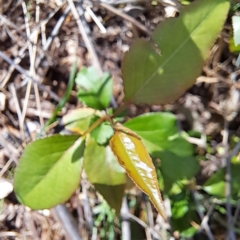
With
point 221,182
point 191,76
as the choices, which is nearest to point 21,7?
point 191,76

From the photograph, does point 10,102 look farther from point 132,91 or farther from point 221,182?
point 221,182

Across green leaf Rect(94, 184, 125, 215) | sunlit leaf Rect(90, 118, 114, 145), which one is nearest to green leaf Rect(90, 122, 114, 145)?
sunlit leaf Rect(90, 118, 114, 145)

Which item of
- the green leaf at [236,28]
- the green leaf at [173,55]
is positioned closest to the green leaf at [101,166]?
the green leaf at [173,55]

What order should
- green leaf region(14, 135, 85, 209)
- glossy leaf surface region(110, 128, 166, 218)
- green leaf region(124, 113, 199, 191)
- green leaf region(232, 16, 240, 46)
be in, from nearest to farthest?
glossy leaf surface region(110, 128, 166, 218) < green leaf region(232, 16, 240, 46) < green leaf region(14, 135, 85, 209) < green leaf region(124, 113, 199, 191)

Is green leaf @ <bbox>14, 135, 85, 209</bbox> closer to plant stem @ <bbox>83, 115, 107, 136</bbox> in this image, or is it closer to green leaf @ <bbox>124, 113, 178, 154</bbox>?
plant stem @ <bbox>83, 115, 107, 136</bbox>

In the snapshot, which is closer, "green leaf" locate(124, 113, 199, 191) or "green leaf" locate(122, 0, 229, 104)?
"green leaf" locate(122, 0, 229, 104)
